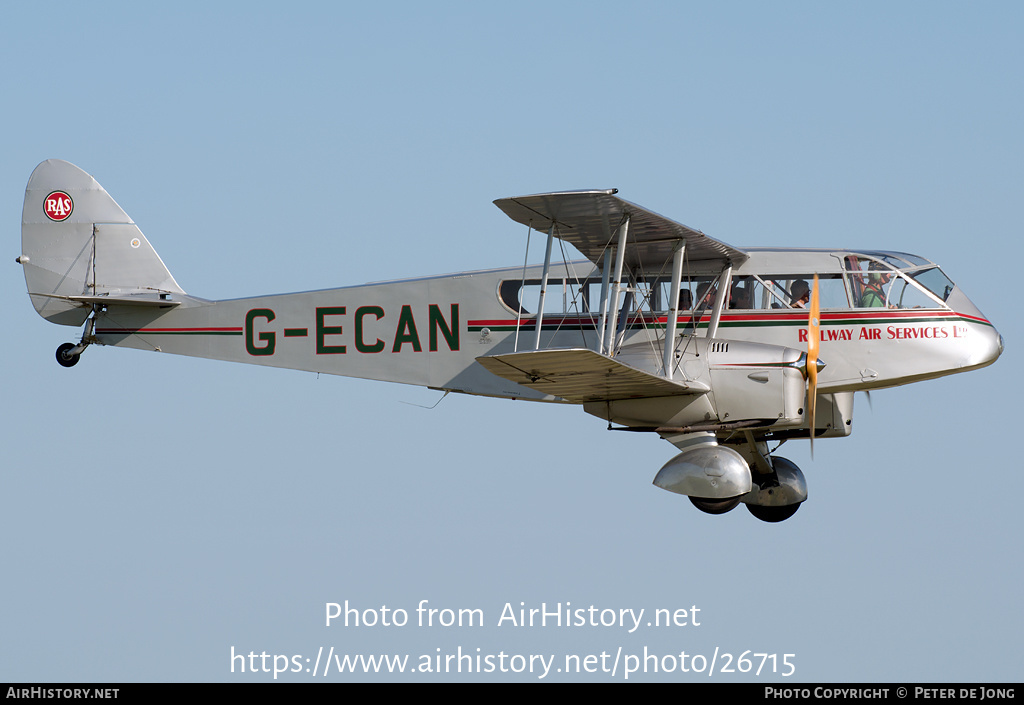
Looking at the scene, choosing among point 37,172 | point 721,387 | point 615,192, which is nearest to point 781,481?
point 721,387

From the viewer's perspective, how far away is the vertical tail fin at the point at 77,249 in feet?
58.7

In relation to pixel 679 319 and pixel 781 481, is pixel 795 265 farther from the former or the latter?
pixel 781 481

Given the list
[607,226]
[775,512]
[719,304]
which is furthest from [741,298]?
[775,512]

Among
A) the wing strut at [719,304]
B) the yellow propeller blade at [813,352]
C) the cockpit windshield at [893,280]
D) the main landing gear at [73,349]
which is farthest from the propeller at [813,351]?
the main landing gear at [73,349]

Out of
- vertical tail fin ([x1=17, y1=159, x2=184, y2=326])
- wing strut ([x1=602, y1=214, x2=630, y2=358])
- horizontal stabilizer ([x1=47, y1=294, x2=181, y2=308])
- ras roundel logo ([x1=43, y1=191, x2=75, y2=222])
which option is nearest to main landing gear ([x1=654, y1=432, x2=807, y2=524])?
wing strut ([x1=602, y1=214, x2=630, y2=358])

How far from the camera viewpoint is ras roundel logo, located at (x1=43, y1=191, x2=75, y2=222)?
1825 centimetres

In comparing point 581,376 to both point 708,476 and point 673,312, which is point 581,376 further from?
point 708,476

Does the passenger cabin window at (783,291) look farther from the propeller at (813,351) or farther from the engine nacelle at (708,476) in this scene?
the engine nacelle at (708,476)

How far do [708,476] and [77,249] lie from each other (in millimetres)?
8979

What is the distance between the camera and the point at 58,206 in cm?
1828

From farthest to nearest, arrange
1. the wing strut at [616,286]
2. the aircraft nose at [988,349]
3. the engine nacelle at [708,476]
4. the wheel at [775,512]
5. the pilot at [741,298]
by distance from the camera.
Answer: the wheel at [775,512], the pilot at [741,298], the aircraft nose at [988,349], the engine nacelle at [708,476], the wing strut at [616,286]

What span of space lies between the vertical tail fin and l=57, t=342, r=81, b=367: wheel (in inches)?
15.9

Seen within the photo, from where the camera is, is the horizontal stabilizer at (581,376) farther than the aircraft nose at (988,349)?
No

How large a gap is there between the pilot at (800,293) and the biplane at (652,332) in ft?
0.05
